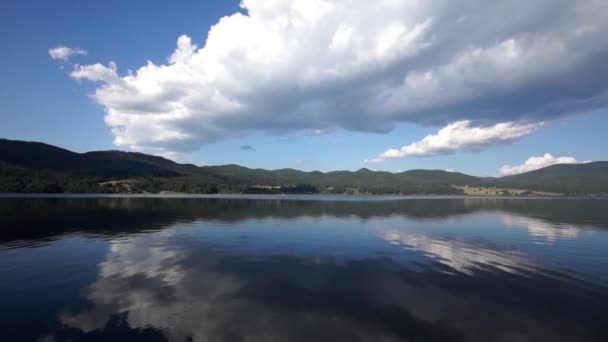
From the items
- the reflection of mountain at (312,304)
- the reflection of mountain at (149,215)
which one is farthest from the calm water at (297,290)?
the reflection of mountain at (149,215)

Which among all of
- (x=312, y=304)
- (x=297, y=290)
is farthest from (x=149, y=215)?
(x=312, y=304)

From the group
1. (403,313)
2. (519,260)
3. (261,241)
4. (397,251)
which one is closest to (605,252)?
(519,260)

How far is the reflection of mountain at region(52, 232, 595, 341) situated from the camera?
1078cm

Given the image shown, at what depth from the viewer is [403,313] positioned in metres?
12.5

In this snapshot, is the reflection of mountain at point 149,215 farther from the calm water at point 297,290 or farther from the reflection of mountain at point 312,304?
the reflection of mountain at point 312,304

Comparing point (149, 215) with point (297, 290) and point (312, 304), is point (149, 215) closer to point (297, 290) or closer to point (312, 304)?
point (297, 290)

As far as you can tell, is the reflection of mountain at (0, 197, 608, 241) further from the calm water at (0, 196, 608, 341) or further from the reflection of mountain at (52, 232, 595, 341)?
the reflection of mountain at (52, 232, 595, 341)

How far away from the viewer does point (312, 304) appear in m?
Answer: 13.4

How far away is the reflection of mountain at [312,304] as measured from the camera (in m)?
10.8

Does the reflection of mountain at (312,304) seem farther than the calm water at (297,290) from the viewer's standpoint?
No

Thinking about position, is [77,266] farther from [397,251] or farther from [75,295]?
[397,251]

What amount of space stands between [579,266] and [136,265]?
30647 millimetres

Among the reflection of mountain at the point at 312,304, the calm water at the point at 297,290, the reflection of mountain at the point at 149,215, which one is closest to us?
the reflection of mountain at the point at 312,304

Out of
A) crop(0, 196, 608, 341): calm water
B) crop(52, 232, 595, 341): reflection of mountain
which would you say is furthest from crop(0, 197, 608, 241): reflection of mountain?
→ crop(52, 232, 595, 341): reflection of mountain
